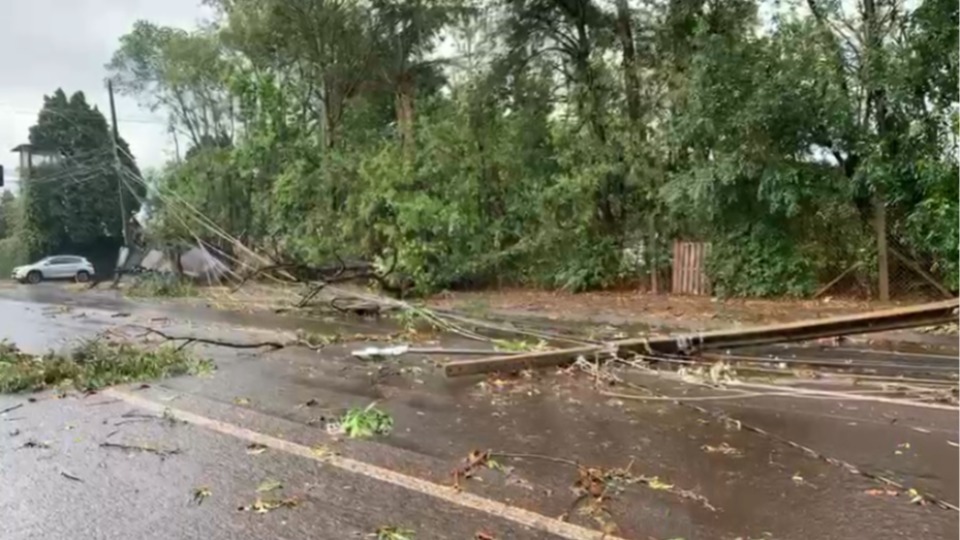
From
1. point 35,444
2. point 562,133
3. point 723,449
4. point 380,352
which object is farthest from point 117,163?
point 723,449

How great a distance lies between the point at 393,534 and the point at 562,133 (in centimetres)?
1305

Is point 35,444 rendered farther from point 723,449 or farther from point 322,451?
point 723,449

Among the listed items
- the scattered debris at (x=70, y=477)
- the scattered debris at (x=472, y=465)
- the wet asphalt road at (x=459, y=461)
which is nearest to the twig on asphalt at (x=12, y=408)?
the wet asphalt road at (x=459, y=461)

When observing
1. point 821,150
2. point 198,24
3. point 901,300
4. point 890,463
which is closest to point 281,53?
point 198,24

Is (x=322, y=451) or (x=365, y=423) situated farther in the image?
(x=365, y=423)

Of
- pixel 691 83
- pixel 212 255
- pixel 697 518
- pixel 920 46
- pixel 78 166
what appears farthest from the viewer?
pixel 78 166

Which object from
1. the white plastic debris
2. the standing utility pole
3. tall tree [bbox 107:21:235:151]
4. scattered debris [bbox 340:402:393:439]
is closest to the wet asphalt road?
scattered debris [bbox 340:402:393:439]

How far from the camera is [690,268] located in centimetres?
1403

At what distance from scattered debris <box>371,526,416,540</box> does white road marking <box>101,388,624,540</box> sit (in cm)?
36

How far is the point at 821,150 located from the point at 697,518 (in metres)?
10.1

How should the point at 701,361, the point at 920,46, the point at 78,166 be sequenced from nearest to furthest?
1. the point at 701,361
2. the point at 920,46
3. the point at 78,166

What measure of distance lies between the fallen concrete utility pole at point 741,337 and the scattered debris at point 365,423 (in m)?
1.21

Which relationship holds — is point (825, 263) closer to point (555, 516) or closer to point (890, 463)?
point (890, 463)

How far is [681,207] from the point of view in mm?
13266
